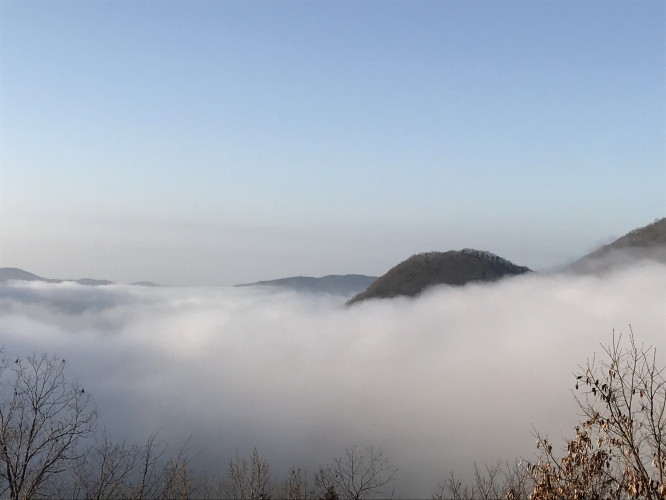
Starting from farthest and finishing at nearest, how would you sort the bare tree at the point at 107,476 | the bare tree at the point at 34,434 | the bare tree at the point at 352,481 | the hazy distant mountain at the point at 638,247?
the hazy distant mountain at the point at 638,247 < the bare tree at the point at 352,481 < the bare tree at the point at 107,476 < the bare tree at the point at 34,434

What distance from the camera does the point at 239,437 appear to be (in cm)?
17750

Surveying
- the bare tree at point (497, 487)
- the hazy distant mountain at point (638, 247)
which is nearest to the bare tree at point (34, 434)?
the bare tree at point (497, 487)

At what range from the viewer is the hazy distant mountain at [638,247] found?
179750mm

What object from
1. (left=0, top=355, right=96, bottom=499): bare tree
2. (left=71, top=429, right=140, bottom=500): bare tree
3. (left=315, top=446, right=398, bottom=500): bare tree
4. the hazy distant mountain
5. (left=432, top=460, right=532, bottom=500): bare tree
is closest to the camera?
(left=432, top=460, right=532, bottom=500): bare tree

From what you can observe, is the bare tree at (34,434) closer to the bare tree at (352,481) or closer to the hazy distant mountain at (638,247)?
the bare tree at (352,481)

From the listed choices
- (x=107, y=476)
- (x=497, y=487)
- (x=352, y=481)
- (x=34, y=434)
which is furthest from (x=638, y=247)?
(x=34, y=434)

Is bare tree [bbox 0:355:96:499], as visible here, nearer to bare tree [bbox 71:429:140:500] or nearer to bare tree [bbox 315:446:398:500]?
bare tree [bbox 71:429:140:500]

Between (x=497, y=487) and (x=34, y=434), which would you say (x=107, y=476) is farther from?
(x=497, y=487)

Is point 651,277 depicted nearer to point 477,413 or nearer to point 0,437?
point 477,413

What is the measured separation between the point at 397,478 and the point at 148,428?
312 ft

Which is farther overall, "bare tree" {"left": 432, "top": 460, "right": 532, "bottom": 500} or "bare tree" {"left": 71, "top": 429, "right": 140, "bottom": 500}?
"bare tree" {"left": 71, "top": 429, "right": 140, "bottom": 500}

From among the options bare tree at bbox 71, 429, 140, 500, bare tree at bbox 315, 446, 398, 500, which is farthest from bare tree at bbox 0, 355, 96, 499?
bare tree at bbox 315, 446, 398, 500

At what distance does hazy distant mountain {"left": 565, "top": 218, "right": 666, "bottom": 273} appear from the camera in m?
180

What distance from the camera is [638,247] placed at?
185 m
